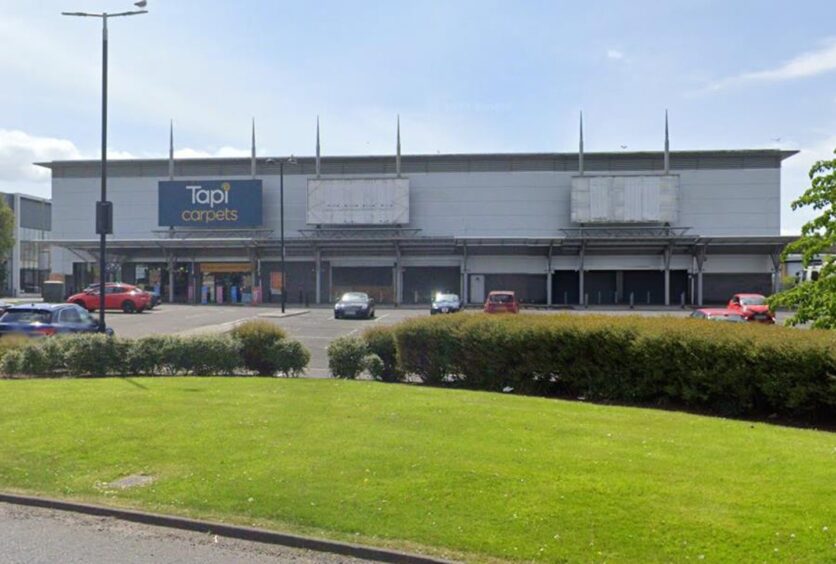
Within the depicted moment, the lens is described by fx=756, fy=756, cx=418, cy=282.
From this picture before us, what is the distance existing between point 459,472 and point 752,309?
26409 mm

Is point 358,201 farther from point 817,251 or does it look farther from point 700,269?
point 817,251

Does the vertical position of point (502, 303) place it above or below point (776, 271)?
below

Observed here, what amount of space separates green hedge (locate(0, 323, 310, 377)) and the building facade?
238 feet

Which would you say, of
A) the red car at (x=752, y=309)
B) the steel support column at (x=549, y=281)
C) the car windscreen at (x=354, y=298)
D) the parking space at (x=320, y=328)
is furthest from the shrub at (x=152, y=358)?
the steel support column at (x=549, y=281)

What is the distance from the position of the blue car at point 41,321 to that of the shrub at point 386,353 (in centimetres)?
713

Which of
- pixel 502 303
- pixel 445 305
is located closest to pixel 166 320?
pixel 445 305

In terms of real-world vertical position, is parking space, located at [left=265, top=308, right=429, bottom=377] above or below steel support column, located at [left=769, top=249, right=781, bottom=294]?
below

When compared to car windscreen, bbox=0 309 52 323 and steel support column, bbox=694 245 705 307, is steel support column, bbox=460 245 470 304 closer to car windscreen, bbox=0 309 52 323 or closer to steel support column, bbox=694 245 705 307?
steel support column, bbox=694 245 705 307

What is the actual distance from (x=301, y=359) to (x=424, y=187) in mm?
42358

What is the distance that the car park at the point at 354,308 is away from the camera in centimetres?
3775

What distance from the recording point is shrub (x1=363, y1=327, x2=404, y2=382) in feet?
51.1

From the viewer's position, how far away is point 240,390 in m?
12.6

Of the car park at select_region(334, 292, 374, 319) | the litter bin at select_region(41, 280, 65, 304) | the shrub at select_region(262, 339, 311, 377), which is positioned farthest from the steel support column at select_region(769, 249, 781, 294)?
the litter bin at select_region(41, 280, 65, 304)

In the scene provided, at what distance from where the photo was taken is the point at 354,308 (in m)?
37.9
